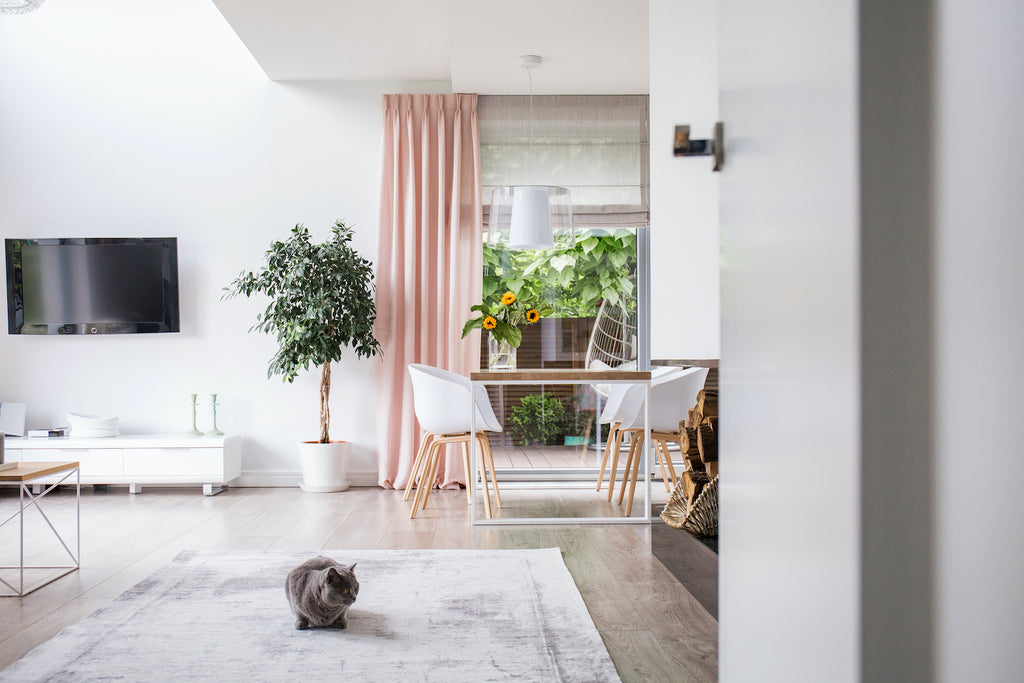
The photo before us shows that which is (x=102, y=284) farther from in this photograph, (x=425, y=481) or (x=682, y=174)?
(x=682, y=174)

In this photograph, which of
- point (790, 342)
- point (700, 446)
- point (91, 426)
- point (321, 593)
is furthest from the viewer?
point (91, 426)

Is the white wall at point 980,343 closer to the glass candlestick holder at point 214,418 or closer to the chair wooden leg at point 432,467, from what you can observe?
the chair wooden leg at point 432,467

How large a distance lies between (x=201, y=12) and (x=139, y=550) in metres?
3.52

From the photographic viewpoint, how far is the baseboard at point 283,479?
16.7ft

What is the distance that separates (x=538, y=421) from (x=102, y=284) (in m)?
2.95

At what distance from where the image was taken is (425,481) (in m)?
4.30

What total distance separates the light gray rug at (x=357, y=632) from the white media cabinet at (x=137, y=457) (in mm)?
1796

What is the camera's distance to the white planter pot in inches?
190

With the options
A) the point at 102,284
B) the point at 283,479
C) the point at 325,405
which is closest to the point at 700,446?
the point at 325,405

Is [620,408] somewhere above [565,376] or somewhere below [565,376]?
below

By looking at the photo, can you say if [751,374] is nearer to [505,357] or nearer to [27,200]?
[505,357]

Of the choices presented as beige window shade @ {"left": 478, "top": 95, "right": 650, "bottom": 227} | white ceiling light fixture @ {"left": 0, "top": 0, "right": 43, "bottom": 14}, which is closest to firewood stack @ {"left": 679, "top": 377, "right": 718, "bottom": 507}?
beige window shade @ {"left": 478, "top": 95, "right": 650, "bottom": 227}

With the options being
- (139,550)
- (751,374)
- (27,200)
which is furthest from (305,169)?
(751,374)

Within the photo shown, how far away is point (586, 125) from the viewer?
17.1 feet
